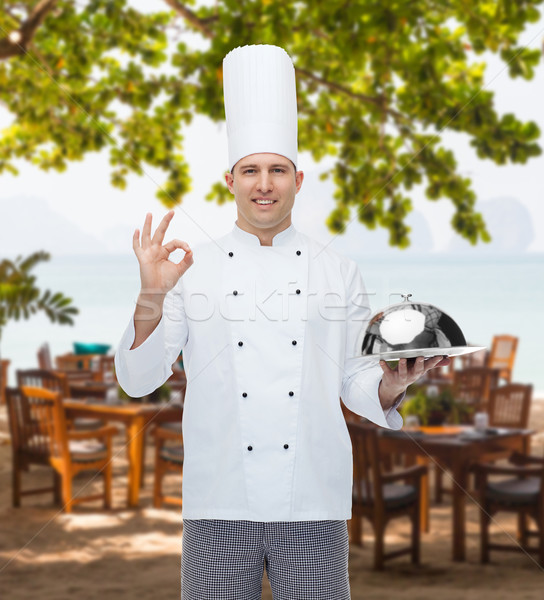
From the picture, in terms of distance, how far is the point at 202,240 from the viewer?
5.20 feet

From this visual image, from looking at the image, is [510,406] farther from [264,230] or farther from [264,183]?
[264,183]

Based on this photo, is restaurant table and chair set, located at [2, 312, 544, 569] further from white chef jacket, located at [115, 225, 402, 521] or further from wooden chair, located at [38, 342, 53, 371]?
white chef jacket, located at [115, 225, 402, 521]

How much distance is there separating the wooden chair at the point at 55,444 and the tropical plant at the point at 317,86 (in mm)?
1534

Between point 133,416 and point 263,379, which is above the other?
point 263,379

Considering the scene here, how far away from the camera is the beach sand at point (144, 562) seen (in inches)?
130

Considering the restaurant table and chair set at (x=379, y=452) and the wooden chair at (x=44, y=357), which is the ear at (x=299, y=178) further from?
the wooden chair at (x=44, y=357)

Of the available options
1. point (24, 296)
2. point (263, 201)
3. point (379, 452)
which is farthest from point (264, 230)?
point (24, 296)

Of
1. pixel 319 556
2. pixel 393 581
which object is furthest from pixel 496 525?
pixel 319 556

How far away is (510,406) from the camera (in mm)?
5168

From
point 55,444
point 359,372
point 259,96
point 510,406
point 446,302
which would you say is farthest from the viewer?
point 446,302

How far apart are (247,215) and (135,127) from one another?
5218 mm

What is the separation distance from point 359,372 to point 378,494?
7.37ft

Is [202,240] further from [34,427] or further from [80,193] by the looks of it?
[80,193]

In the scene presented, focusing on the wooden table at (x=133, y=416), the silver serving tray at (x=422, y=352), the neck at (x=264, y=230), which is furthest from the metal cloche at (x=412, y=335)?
the wooden table at (x=133, y=416)
